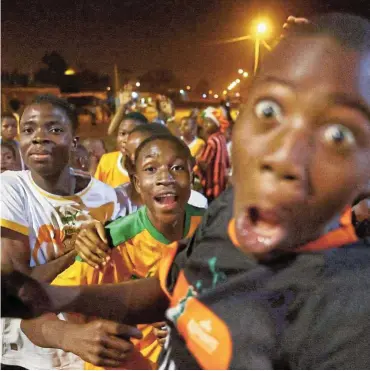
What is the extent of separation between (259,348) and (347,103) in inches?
14.3

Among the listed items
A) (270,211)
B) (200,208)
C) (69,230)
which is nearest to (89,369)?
(69,230)

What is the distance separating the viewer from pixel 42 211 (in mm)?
1022

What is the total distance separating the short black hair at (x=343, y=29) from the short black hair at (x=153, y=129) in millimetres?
392

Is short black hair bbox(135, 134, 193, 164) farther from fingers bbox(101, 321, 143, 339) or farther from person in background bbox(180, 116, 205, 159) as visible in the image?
fingers bbox(101, 321, 143, 339)

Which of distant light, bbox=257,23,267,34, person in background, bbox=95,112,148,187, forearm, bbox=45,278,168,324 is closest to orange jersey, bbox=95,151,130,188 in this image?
person in background, bbox=95,112,148,187

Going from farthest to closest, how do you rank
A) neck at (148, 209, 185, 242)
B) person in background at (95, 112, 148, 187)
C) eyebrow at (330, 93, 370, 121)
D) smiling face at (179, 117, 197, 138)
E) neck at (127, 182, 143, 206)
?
1. smiling face at (179, 117, 197, 138)
2. person in background at (95, 112, 148, 187)
3. neck at (127, 182, 143, 206)
4. neck at (148, 209, 185, 242)
5. eyebrow at (330, 93, 370, 121)

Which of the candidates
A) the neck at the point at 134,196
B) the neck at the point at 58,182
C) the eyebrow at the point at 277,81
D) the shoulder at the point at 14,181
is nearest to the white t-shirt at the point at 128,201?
the neck at the point at 134,196

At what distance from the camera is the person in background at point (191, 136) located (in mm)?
1299

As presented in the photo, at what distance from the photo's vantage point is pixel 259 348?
652 mm

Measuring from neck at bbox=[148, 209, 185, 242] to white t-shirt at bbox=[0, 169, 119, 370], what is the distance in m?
0.18

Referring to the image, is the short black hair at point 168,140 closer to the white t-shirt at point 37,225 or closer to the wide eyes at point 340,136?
the white t-shirt at point 37,225

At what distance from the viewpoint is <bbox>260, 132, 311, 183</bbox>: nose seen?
627 mm

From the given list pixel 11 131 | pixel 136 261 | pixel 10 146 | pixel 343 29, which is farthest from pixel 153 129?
pixel 10 146

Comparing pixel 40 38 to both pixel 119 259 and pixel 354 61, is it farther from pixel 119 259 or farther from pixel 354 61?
pixel 354 61
